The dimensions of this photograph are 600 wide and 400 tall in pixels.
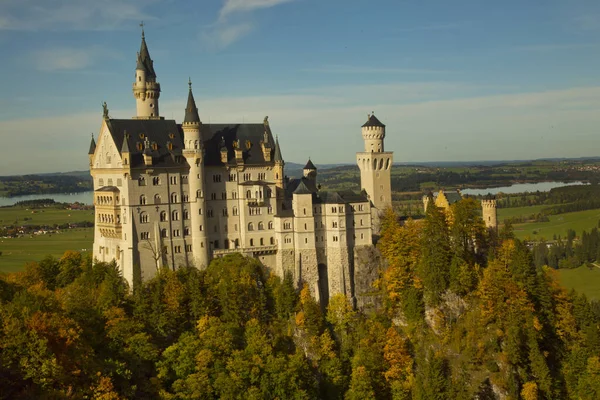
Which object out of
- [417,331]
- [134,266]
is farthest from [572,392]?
[134,266]

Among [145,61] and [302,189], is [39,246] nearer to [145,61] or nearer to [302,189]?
[145,61]

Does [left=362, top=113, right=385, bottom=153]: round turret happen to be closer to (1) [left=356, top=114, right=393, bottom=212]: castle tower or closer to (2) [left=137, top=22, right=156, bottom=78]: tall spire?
(1) [left=356, top=114, right=393, bottom=212]: castle tower

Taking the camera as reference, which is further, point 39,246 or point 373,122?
point 39,246

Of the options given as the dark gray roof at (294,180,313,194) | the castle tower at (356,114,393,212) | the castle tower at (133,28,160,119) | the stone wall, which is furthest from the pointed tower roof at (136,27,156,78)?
the stone wall

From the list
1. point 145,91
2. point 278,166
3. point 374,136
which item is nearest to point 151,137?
point 145,91

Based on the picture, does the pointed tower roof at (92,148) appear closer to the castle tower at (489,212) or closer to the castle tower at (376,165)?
the castle tower at (376,165)

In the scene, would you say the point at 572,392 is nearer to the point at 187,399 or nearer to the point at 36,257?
the point at 187,399

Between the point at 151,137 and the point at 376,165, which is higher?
the point at 151,137
